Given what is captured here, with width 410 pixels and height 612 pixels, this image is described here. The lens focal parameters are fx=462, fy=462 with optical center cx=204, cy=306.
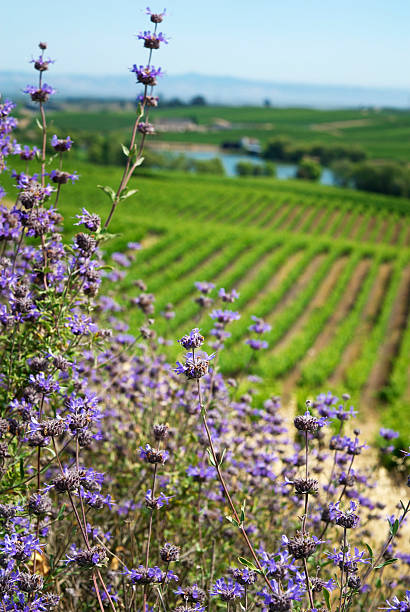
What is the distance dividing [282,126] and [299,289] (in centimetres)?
11719

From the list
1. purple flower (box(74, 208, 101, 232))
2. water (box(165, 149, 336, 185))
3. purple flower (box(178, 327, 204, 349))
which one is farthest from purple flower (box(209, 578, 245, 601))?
water (box(165, 149, 336, 185))

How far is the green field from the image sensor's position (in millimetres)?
107812

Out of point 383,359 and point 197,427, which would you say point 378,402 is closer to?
point 383,359

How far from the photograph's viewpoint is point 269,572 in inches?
70.2

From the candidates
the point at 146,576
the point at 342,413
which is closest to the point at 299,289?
the point at 342,413

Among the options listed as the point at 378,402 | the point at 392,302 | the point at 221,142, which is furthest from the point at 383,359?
the point at 221,142

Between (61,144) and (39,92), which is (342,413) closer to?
(61,144)

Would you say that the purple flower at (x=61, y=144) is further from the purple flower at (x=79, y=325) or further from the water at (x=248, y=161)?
the water at (x=248, y=161)

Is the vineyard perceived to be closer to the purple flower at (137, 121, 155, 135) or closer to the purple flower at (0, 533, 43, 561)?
the purple flower at (137, 121, 155, 135)

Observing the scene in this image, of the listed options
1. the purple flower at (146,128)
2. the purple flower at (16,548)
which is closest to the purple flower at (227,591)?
the purple flower at (16,548)

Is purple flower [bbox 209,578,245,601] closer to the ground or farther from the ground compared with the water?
closer to the ground

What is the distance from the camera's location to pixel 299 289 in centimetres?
2214

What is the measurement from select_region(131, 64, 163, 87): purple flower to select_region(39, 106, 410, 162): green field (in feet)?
329

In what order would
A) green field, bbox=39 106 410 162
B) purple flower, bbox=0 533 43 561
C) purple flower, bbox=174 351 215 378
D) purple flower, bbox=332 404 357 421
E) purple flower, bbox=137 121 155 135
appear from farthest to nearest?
1. green field, bbox=39 106 410 162
2. purple flower, bbox=332 404 357 421
3. purple flower, bbox=137 121 155 135
4. purple flower, bbox=0 533 43 561
5. purple flower, bbox=174 351 215 378
